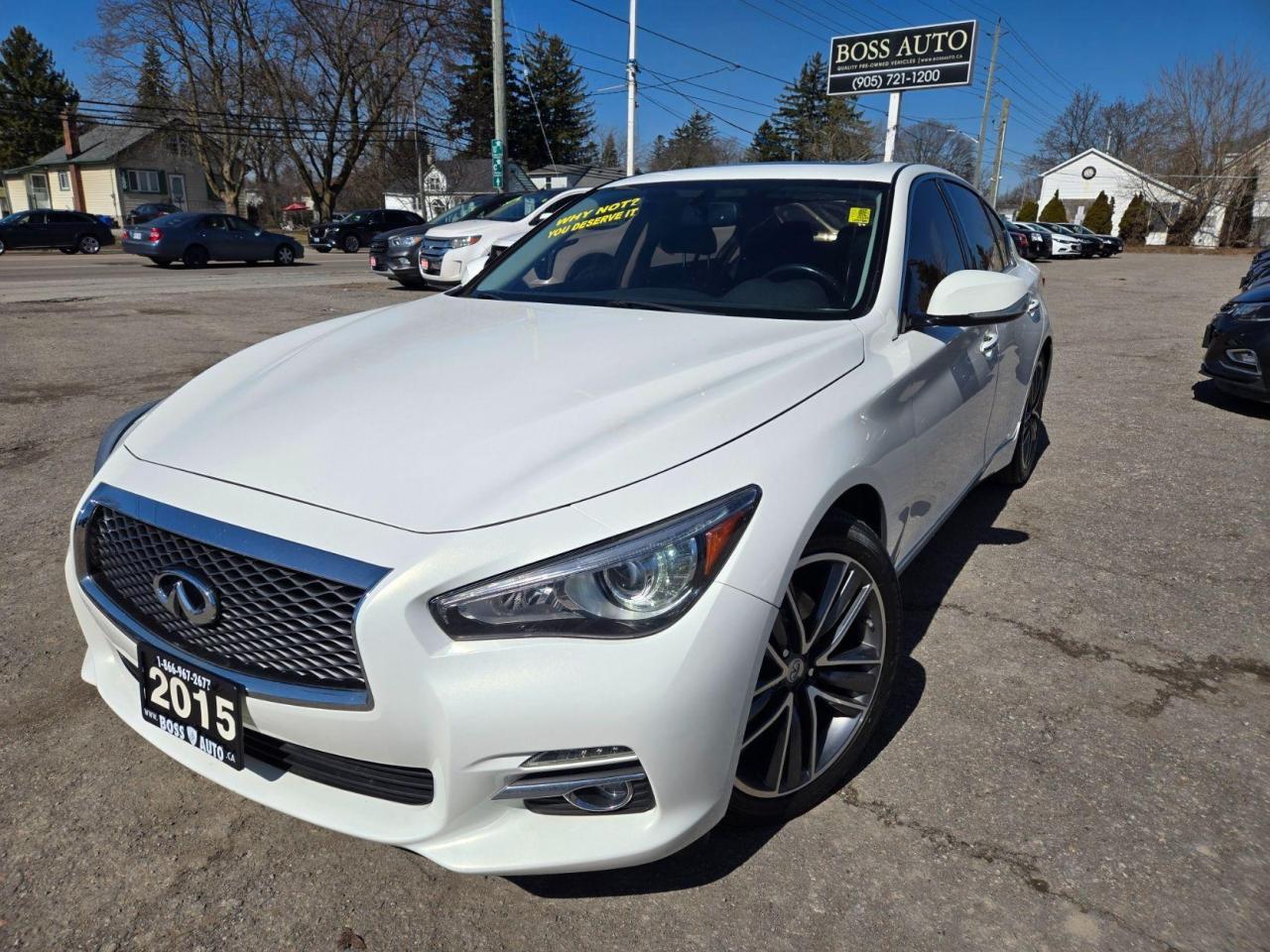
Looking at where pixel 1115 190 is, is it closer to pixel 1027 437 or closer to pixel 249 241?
pixel 249 241

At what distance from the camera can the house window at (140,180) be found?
57.7 m

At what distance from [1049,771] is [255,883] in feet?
6.59

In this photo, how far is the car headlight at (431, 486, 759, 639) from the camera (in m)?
1.63

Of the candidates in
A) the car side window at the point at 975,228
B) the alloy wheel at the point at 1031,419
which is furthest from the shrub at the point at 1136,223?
the car side window at the point at 975,228

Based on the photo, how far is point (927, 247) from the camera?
3.12 m

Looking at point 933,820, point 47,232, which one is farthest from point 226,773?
point 47,232

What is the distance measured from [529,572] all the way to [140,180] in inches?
2725

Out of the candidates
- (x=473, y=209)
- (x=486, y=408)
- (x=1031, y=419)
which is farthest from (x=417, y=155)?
(x=486, y=408)

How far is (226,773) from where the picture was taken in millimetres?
1862

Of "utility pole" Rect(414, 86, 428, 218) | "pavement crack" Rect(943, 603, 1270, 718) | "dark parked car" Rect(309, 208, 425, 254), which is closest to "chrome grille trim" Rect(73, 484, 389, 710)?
"pavement crack" Rect(943, 603, 1270, 718)

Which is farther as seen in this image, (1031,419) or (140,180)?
(140,180)

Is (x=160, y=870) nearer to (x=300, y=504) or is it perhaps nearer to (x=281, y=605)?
(x=281, y=605)

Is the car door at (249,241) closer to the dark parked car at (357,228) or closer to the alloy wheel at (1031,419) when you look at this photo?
the dark parked car at (357,228)

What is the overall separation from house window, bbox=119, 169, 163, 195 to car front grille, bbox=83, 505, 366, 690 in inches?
2642
